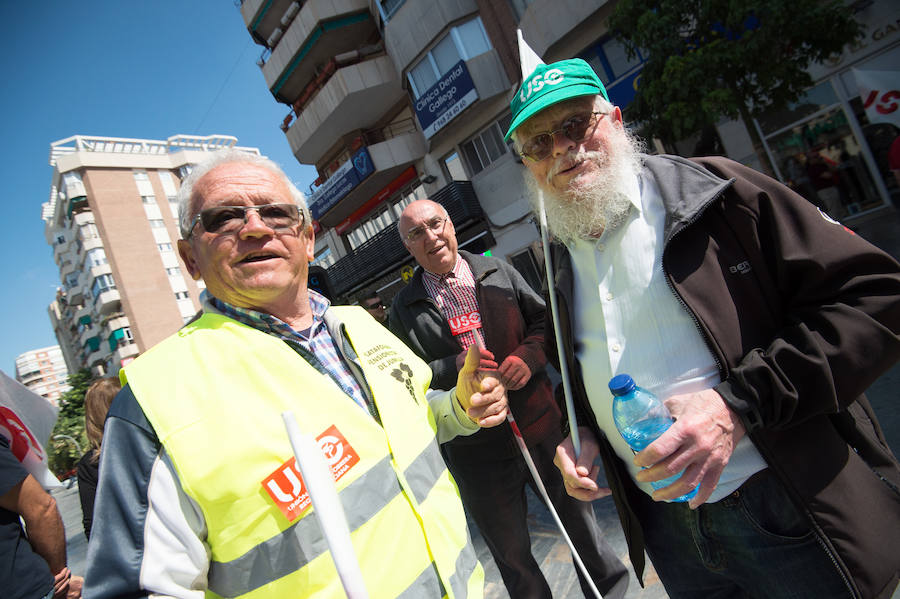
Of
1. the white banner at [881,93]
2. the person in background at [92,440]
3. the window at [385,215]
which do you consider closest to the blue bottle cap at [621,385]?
the person in background at [92,440]

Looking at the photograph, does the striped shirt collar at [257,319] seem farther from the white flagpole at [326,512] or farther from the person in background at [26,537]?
the person in background at [26,537]

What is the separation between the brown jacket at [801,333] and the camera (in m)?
1.18

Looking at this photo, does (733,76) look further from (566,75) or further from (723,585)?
(723,585)

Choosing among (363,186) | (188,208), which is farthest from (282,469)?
(363,186)

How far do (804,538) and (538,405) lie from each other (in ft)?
5.13

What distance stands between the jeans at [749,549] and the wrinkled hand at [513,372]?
38.4 inches

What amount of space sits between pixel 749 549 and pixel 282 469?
1460mm

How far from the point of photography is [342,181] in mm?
17375

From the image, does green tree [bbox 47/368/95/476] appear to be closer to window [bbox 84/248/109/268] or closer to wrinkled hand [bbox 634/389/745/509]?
window [bbox 84/248/109/268]

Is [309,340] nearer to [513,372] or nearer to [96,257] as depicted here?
[513,372]

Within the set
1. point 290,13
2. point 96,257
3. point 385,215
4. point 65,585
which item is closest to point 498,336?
point 65,585

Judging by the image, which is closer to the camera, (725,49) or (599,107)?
(599,107)

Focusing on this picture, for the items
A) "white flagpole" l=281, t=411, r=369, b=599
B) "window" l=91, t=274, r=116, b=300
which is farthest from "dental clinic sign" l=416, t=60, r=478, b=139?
"window" l=91, t=274, r=116, b=300

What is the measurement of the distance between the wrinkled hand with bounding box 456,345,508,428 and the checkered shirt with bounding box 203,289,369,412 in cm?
45
